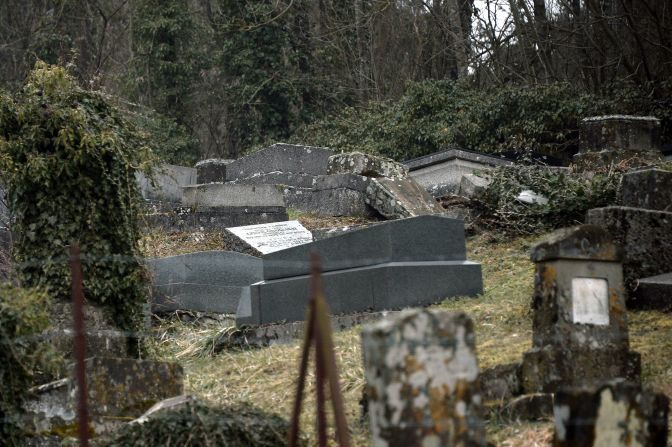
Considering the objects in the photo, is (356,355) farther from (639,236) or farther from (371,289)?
(639,236)

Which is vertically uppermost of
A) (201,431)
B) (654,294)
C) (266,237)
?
(266,237)

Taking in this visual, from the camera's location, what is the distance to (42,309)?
6547mm

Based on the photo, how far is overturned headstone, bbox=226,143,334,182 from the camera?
17.9m

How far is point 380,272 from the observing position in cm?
952

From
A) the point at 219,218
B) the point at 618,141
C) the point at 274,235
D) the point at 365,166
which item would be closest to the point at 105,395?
the point at 274,235

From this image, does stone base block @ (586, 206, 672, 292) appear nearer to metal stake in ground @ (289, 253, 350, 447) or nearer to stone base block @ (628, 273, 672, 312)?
stone base block @ (628, 273, 672, 312)

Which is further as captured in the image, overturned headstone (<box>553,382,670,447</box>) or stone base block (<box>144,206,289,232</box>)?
stone base block (<box>144,206,289,232</box>)

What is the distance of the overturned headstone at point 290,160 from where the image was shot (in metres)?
17.9

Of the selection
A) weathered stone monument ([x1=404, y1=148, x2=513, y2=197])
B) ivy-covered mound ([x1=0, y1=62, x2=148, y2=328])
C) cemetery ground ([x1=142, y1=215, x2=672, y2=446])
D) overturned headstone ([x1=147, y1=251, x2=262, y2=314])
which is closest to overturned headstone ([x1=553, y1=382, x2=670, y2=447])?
cemetery ground ([x1=142, y1=215, x2=672, y2=446])

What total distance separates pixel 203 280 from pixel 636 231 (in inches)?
205

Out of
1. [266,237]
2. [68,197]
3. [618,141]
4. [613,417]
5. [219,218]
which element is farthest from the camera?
[219,218]

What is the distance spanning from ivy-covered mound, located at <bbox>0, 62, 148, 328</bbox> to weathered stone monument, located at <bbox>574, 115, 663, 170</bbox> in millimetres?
7966

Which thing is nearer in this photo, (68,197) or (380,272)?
(68,197)

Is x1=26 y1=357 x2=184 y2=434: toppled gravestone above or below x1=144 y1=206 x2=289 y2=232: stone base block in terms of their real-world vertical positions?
below
